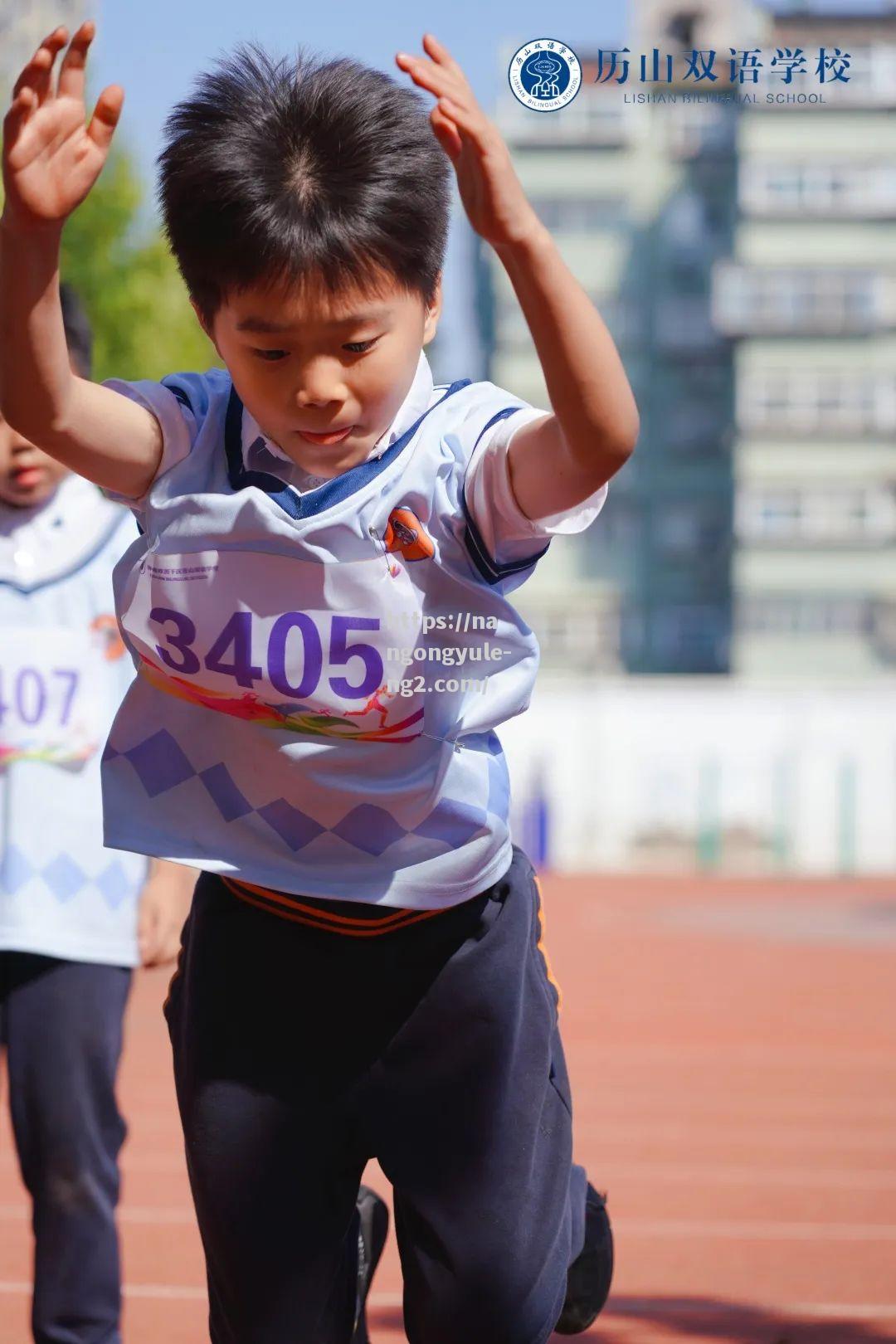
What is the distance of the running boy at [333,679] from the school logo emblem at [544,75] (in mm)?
434

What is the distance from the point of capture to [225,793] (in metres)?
2.06

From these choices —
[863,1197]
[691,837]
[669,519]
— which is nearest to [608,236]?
[669,519]

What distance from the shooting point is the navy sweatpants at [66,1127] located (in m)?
2.82

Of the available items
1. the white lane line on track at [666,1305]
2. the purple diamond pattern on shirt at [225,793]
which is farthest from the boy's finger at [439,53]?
the white lane line on track at [666,1305]

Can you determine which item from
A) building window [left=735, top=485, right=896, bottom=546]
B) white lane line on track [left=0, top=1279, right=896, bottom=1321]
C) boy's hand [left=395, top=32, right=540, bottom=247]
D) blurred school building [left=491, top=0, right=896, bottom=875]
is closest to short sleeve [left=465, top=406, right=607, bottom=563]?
boy's hand [left=395, top=32, right=540, bottom=247]

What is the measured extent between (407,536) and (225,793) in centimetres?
37

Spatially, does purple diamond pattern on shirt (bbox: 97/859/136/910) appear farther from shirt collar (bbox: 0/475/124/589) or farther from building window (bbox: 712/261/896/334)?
building window (bbox: 712/261/896/334)

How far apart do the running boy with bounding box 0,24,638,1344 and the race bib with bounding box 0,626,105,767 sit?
85 cm

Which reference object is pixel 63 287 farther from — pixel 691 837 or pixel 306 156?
pixel 691 837

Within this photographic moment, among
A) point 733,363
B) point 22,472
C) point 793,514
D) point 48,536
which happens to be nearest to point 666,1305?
point 48,536

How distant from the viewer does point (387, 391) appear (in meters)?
1.90

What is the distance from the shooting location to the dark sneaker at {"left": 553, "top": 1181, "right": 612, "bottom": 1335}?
8.12 feet

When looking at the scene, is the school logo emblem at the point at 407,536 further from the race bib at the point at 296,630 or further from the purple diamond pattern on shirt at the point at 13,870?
the purple diamond pattern on shirt at the point at 13,870

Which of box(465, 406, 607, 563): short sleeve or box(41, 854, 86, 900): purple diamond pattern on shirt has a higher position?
box(465, 406, 607, 563): short sleeve
